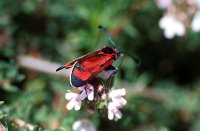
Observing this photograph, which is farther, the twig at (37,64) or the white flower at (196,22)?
the twig at (37,64)

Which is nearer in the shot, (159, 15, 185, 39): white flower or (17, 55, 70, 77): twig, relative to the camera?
(159, 15, 185, 39): white flower

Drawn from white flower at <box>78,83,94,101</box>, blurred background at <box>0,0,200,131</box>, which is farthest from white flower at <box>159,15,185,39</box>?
white flower at <box>78,83,94,101</box>

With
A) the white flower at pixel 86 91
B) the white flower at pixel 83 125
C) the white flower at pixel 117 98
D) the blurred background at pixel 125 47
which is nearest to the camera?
the white flower at pixel 86 91

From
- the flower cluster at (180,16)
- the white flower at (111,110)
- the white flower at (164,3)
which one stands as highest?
the white flower at (164,3)

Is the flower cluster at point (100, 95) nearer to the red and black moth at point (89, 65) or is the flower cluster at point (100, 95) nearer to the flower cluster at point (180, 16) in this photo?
the red and black moth at point (89, 65)

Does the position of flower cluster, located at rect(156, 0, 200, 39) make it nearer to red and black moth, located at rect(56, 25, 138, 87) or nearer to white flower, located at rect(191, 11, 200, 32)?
white flower, located at rect(191, 11, 200, 32)

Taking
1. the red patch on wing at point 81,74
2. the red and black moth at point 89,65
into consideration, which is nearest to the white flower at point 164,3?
the red and black moth at point 89,65

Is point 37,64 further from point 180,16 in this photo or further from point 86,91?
point 86,91

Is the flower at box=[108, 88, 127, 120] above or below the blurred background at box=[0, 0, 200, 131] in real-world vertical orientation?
below
